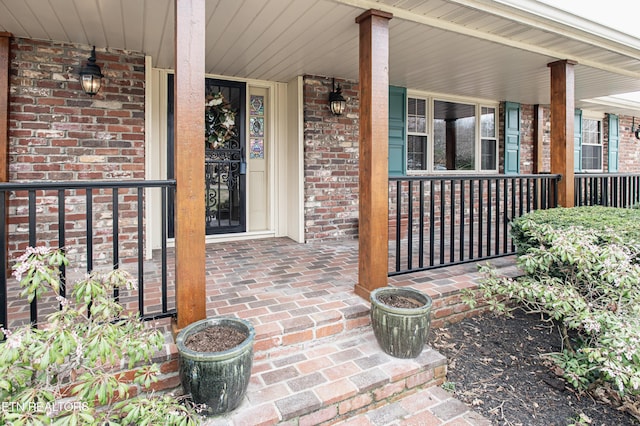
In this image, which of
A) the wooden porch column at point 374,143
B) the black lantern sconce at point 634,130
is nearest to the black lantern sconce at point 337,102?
the wooden porch column at point 374,143

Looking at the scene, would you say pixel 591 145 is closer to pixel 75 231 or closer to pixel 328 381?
pixel 328 381

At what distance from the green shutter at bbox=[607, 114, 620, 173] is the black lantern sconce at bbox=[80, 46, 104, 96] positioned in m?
9.25

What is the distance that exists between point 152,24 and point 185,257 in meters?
2.13

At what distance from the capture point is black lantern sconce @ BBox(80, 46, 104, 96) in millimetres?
A: 3371

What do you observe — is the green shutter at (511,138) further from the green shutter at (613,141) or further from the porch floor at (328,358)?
the porch floor at (328,358)

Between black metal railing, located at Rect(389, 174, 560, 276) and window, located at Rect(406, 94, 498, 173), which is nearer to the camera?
black metal railing, located at Rect(389, 174, 560, 276)

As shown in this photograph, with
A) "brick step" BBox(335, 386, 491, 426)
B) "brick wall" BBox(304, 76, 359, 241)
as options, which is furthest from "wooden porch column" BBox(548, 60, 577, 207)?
"brick step" BBox(335, 386, 491, 426)

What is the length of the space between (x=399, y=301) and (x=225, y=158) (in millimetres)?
3063

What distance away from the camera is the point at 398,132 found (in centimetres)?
546

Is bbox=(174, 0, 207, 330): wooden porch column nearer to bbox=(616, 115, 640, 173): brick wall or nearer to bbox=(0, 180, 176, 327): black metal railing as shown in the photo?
bbox=(0, 180, 176, 327): black metal railing

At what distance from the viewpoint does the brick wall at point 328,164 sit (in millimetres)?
4738

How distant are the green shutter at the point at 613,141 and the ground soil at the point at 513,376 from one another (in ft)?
22.1

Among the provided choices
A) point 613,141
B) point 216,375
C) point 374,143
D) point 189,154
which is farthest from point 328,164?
point 613,141

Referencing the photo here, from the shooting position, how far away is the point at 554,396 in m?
2.23
